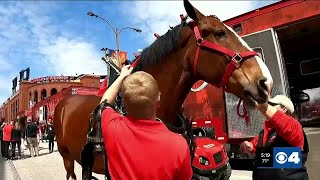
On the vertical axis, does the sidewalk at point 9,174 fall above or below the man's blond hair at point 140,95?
below

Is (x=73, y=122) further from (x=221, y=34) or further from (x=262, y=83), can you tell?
(x=262, y=83)

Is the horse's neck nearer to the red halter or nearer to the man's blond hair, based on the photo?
the red halter

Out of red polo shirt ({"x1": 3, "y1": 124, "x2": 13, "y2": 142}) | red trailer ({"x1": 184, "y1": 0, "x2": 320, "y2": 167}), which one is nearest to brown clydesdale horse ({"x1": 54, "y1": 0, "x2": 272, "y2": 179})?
red trailer ({"x1": 184, "y1": 0, "x2": 320, "y2": 167})

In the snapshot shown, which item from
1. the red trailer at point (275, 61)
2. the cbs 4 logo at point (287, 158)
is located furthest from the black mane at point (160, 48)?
the red trailer at point (275, 61)

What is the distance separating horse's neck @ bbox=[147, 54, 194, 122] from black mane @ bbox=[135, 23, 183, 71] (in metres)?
0.07

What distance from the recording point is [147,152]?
1.94m

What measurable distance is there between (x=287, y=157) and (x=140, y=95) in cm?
214

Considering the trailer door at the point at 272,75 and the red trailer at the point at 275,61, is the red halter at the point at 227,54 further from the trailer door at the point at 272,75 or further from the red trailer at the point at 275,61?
the red trailer at the point at 275,61

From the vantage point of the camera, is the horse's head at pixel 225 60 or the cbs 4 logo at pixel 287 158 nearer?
the horse's head at pixel 225 60

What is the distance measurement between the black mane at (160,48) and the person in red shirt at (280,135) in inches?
37.9

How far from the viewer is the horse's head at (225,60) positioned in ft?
9.21

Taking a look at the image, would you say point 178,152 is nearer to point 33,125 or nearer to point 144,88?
point 144,88

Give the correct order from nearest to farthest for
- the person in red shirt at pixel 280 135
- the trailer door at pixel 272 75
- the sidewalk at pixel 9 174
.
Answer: the person in red shirt at pixel 280 135 → the trailer door at pixel 272 75 → the sidewalk at pixel 9 174

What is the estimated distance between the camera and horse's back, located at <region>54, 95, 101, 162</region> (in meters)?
4.02
